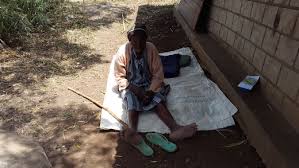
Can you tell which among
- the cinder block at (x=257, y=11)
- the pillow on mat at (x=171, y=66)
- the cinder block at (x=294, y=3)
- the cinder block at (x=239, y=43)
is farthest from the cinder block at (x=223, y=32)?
the cinder block at (x=294, y=3)

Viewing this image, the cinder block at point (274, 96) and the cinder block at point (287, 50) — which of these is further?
the cinder block at point (274, 96)

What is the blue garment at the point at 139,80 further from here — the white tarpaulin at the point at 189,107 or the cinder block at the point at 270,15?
the cinder block at the point at 270,15

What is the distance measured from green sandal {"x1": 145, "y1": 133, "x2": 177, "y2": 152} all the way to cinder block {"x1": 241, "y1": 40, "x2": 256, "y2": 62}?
1.35 meters

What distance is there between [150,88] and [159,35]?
3.15 meters

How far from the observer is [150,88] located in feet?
12.6

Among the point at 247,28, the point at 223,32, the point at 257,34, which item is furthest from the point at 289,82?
the point at 223,32

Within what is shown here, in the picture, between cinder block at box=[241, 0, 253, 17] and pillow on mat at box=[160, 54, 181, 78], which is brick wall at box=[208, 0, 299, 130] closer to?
cinder block at box=[241, 0, 253, 17]

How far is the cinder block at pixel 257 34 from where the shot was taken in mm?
3582

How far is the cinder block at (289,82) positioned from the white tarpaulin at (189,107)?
2.24ft

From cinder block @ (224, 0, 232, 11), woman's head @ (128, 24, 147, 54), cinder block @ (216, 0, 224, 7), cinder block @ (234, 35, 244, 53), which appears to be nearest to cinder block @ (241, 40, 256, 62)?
cinder block @ (234, 35, 244, 53)

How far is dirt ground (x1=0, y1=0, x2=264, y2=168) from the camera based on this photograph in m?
3.18

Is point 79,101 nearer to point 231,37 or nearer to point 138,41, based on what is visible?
point 138,41

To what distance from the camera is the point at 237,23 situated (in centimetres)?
445

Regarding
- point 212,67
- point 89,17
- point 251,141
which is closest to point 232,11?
point 212,67
